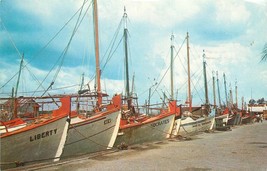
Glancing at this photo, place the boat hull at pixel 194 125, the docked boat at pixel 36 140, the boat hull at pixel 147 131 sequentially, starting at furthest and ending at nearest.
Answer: the boat hull at pixel 194 125, the boat hull at pixel 147 131, the docked boat at pixel 36 140

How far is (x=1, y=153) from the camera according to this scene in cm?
1010

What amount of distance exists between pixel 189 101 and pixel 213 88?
20014 mm

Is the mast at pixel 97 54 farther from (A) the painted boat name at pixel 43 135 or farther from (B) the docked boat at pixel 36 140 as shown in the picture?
(A) the painted boat name at pixel 43 135

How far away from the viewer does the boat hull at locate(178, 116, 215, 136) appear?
2702 cm

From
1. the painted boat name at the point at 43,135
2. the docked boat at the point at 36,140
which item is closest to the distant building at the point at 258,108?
the docked boat at the point at 36,140

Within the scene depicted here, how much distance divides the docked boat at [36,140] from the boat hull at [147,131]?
5.17 m

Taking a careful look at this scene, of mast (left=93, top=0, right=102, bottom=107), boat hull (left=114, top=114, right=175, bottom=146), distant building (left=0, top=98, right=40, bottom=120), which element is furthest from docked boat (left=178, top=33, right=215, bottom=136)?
distant building (left=0, top=98, right=40, bottom=120)

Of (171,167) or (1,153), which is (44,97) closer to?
(1,153)

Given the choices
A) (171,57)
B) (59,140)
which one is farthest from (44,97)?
(171,57)

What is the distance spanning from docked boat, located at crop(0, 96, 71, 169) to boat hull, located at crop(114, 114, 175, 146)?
5.17m

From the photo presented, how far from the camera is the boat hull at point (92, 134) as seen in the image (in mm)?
13469

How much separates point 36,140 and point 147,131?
883 cm

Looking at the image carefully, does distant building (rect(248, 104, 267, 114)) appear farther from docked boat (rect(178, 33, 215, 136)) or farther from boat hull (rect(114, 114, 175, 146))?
boat hull (rect(114, 114, 175, 146))

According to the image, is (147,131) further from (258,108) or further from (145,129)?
(258,108)
